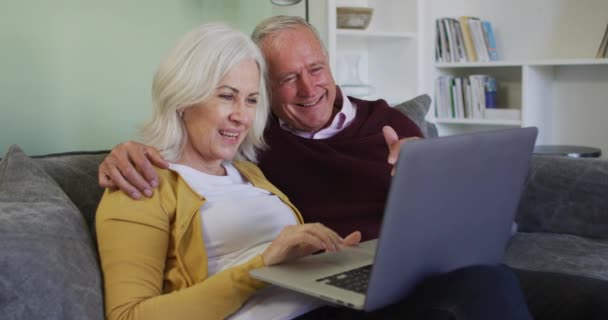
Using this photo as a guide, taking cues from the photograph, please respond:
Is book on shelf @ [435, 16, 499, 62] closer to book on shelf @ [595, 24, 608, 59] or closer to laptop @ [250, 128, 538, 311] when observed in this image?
book on shelf @ [595, 24, 608, 59]

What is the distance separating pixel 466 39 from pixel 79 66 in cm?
207

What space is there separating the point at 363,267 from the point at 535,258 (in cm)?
82

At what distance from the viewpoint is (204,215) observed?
137 cm

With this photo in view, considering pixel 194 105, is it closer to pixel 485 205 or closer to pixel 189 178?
pixel 189 178

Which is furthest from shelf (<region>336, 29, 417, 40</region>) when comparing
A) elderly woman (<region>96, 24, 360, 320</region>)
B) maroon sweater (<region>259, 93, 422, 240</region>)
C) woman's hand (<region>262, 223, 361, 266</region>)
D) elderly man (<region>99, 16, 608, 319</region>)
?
woman's hand (<region>262, 223, 361, 266</region>)

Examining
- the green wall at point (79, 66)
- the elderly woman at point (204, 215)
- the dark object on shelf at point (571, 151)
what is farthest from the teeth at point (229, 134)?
the dark object on shelf at point (571, 151)

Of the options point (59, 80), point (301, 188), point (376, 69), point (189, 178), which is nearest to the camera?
point (189, 178)

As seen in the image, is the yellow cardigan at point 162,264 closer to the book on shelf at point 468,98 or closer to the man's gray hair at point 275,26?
the man's gray hair at point 275,26

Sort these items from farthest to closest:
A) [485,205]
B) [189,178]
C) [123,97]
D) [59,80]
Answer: [123,97] < [59,80] < [189,178] < [485,205]

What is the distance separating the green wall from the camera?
80.9 inches

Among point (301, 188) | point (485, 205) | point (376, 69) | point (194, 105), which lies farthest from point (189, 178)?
point (376, 69)

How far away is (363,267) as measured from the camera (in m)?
1.16

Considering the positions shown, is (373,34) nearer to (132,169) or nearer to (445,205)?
(132,169)

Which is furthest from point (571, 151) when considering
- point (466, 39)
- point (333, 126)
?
point (333, 126)
